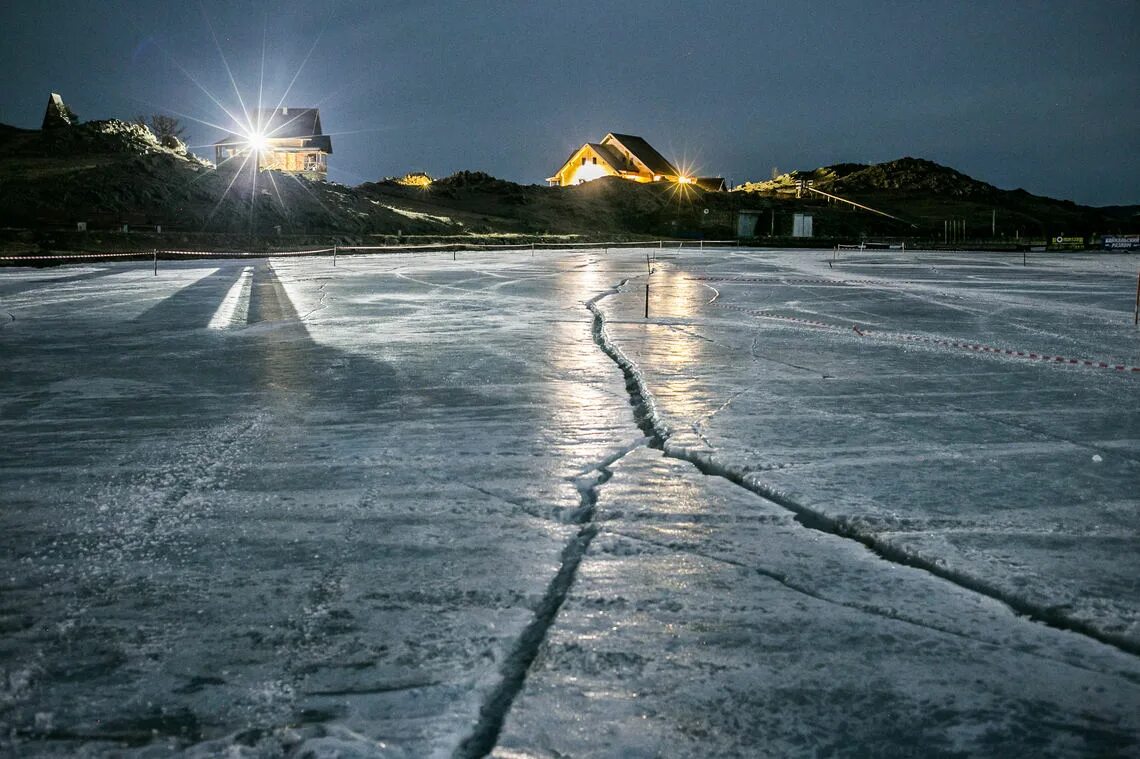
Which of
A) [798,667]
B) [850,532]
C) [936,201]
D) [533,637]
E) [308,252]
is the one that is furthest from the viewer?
[936,201]

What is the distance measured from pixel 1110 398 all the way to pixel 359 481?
6.72 m

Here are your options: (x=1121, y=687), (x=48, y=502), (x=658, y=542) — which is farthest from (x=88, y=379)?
(x=1121, y=687)

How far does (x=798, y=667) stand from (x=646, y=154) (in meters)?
103

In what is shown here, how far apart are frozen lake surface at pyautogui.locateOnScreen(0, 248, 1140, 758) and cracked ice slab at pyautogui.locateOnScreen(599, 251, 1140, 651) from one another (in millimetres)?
35

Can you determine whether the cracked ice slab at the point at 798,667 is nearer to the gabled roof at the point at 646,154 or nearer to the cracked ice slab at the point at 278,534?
the cracked ice slab at the point at 278,534

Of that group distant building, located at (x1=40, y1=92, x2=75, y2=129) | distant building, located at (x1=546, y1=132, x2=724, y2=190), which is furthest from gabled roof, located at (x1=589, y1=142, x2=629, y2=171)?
distant building, located at (x1=40, y1=92, x2=75, y2=129)

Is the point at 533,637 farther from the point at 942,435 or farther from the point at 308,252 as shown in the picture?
the point at 308,252

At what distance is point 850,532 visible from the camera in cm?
441

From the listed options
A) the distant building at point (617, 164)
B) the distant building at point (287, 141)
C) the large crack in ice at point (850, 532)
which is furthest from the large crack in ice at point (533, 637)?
the distant building at point (617, 164)

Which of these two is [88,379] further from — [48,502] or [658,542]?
[658,542]

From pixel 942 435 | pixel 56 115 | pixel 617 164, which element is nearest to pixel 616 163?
pixel 617 164

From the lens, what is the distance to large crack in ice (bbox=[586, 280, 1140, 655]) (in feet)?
11.2

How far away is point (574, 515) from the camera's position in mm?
4688

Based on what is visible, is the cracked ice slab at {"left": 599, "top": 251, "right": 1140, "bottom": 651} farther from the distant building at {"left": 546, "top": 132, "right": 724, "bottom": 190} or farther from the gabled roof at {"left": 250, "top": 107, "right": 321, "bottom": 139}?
the distant building at {"left": 546, "top": 132, "right": 724, "bottom": 190}
